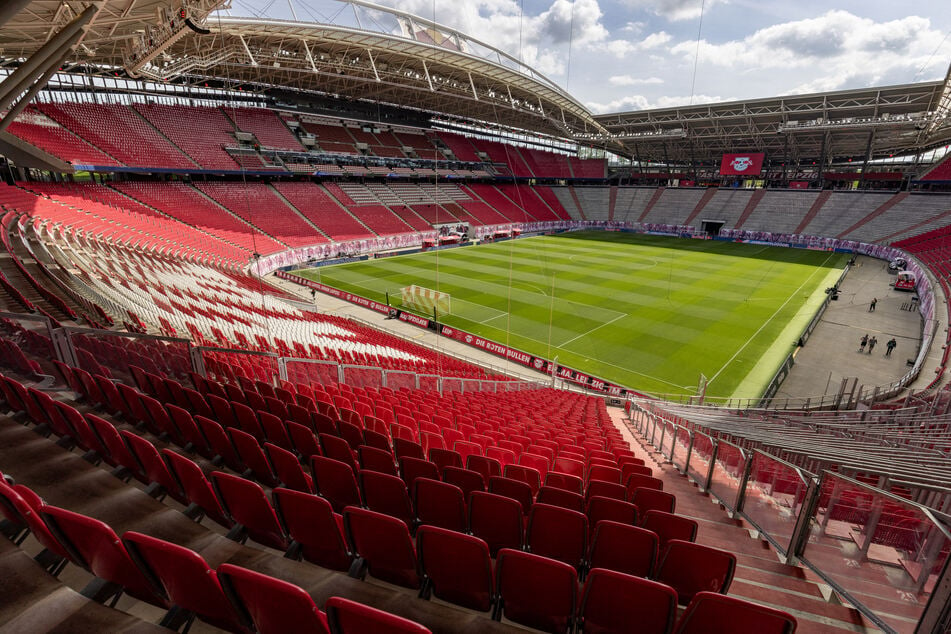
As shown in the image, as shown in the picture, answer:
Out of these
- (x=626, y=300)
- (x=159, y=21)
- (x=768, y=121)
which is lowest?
(x=626, y=300)

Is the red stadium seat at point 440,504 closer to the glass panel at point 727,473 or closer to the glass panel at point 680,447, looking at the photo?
the glass panel at point 727,473

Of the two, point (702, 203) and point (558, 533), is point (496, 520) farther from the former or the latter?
point (702, 203)

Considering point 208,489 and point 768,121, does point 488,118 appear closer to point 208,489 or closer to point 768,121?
point 768,121

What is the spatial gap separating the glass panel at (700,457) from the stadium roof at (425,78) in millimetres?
13762

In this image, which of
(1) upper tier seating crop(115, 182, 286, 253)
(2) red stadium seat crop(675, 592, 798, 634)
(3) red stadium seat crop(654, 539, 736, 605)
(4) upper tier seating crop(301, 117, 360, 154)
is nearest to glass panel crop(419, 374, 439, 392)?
(3) red stadium seat crop(654, 539, 736, 605)

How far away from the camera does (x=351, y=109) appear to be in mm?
61000

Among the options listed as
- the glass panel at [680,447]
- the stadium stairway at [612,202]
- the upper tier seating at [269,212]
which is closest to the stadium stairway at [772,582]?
the glass panel at [680,447]

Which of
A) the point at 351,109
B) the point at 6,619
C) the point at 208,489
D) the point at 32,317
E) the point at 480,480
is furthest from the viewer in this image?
the point at 351,109

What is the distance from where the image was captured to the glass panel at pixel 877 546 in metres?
2.96

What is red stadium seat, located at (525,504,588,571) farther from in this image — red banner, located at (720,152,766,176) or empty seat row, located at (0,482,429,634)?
red banner, located at (720,152,766,176)

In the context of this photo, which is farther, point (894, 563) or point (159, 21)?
point (159, 21)

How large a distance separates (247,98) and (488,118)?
Result: 104ft

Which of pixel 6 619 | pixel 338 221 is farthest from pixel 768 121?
pixel 6 619

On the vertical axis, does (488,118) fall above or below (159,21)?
above
